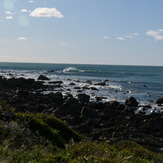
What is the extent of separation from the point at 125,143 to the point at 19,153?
4647 millimetres

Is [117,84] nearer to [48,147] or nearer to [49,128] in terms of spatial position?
[49,128]

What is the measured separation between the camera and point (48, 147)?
22.0 feet

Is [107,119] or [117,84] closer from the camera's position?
[107,119]

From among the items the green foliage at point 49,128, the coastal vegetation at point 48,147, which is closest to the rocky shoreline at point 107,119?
the green foliage at point 49,128

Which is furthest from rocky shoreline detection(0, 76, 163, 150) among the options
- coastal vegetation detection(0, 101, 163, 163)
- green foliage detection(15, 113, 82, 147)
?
coastal vegetation detection(0, 101, 163, 163)

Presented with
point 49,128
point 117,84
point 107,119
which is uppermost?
point 49,128

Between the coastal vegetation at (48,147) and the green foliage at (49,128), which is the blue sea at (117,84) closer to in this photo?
the green foliage at (49,128)

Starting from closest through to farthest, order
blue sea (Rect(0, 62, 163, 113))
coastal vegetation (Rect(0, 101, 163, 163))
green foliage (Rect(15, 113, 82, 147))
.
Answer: coastal vegetation (Rect(0, 101, 163, 163)) → green foliage (Rect(15, 113, 82, 147)) → blue sea (Rect(0, 62, 163, 113))

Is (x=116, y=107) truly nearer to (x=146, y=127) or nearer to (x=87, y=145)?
(x=146, y=127)

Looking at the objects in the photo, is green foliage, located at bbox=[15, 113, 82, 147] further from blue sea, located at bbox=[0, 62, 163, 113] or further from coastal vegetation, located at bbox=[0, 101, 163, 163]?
blue sea, located at bbox=[0, 62, 163, 113]

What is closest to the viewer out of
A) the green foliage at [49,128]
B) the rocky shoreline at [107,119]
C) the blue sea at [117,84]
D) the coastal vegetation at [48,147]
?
the coastal vegetation at [48,147]

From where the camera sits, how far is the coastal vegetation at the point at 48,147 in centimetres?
534

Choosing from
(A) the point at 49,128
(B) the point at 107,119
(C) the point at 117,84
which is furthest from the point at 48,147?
(C) the point at 117,84

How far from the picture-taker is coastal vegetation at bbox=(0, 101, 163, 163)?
5.34 m
